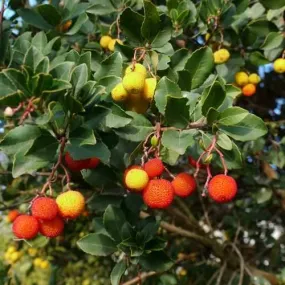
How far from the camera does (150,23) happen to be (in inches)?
53.2

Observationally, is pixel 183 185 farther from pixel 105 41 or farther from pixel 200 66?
pixel 105 41

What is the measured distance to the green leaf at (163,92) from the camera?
46.1 inches

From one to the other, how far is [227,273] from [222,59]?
3.69 ft

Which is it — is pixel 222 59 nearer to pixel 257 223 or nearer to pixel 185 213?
pixel 185 213

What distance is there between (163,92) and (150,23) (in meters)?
0.26

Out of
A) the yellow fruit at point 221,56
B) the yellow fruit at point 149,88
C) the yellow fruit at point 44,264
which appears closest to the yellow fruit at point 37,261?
the yellow fruit at point 44,264

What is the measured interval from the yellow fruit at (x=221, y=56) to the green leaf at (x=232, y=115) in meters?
0.54

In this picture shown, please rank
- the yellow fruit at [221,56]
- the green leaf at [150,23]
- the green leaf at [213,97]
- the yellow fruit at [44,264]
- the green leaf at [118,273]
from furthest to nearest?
the yellow fruit at [44,264]
the yellow fruit at [221,56]
the green leaf at [118,273]
the green leaf at [150,23]
the green leaf at [213,97]

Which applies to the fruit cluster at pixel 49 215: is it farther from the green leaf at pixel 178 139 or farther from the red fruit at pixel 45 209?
the green leaf at pixel 178 139

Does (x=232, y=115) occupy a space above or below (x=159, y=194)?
above

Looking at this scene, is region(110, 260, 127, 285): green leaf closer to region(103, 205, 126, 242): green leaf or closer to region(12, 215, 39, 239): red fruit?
region(103, 205, 126, 242): green leaf

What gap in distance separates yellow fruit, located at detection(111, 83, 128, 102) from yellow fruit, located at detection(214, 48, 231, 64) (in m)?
0.51

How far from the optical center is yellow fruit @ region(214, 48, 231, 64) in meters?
1.63

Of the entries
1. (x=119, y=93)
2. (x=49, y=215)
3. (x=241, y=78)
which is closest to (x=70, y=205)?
(x=49, y=215)
